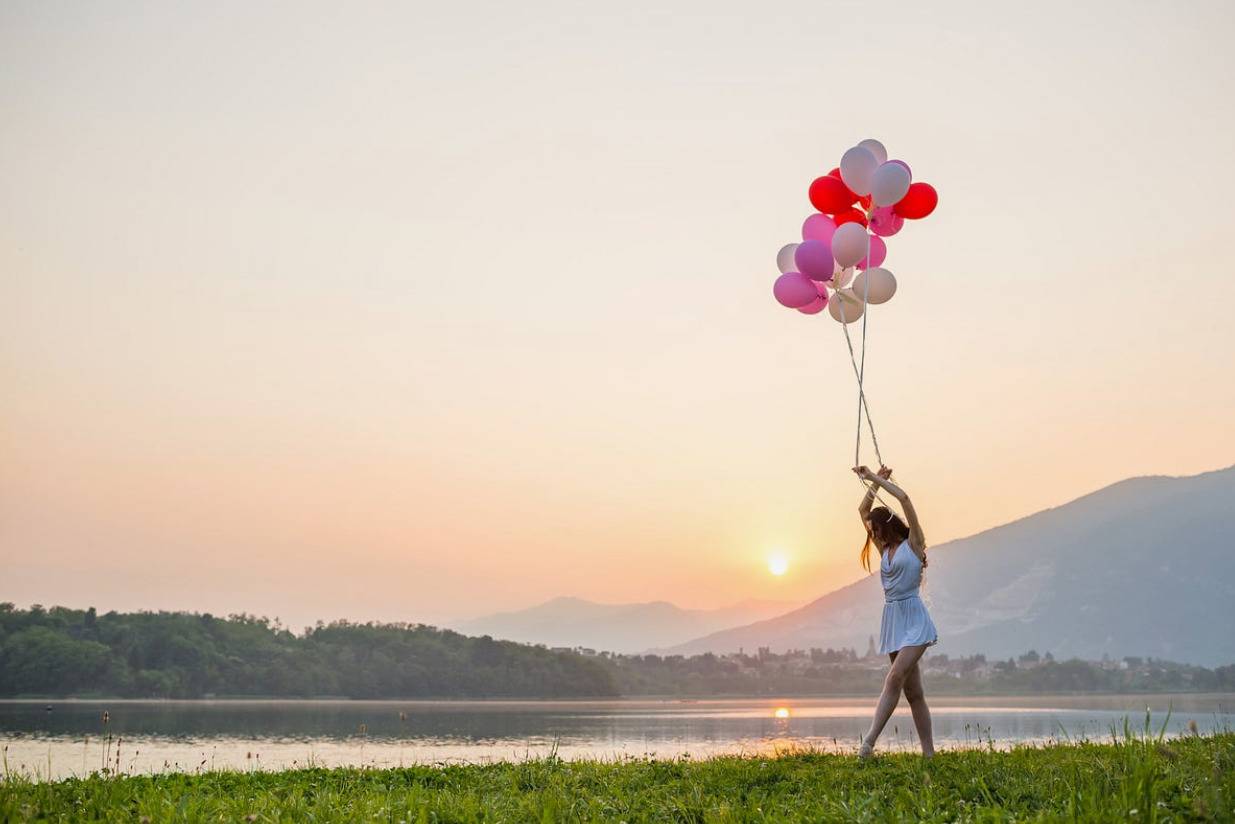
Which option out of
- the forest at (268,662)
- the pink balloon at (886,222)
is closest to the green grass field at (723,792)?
the pink balloon at (886,222)

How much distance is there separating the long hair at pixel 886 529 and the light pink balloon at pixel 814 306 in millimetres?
2898

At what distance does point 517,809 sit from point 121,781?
11.5ft

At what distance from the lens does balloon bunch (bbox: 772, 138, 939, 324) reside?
977 centimetres

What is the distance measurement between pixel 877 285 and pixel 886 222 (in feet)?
2.52

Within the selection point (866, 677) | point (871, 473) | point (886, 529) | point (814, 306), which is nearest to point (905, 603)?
point (886, 529)

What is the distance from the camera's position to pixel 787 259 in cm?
1092

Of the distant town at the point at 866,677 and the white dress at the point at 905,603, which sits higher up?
the white dress at the point at 905,603

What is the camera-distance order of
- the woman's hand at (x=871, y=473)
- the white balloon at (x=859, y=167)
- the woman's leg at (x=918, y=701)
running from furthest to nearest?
the white balloon at (x=859, y=167)
the woman's hand at (x=871, y=473)
the woman's leg at (x=918, y=701)

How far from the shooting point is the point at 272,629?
134375 millimetres

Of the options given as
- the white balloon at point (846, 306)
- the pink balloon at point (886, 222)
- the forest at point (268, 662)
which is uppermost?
the pink balloon at point (886, 222)

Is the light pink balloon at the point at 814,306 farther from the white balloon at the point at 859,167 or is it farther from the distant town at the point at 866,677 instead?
the distant town at the point at 866,677

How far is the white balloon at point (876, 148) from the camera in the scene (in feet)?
33.0

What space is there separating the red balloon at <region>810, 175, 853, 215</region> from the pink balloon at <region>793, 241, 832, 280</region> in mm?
569

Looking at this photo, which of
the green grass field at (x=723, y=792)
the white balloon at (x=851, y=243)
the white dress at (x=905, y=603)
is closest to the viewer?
the green grass field at (x=723, y=792)
